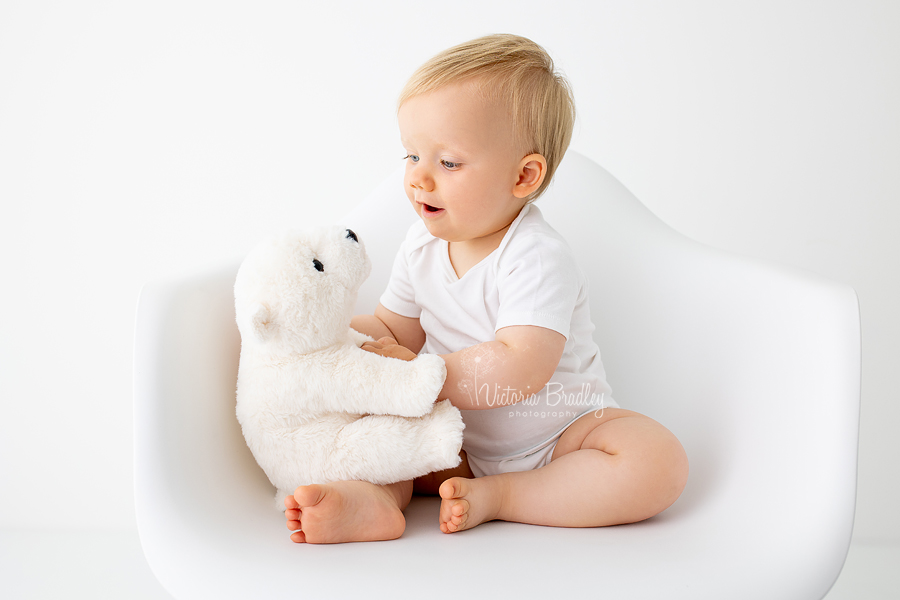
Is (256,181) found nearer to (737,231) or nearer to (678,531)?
(737,231)

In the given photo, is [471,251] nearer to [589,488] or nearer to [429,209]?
[429,209]

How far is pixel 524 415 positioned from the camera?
94 centimetres

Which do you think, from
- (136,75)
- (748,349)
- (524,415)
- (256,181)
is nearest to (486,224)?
(524,415)

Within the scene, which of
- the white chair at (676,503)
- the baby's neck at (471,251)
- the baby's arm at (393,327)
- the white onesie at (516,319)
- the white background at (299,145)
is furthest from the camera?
the white background at (299,145)

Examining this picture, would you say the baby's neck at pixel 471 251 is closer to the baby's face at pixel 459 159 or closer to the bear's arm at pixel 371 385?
the baby's face at pixel 459 159

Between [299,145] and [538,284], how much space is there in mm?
999

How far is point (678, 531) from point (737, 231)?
3.61 ft

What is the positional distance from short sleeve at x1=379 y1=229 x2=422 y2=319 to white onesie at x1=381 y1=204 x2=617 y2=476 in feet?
0.04

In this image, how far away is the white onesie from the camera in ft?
2.87

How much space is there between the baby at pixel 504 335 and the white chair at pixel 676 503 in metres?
0.04

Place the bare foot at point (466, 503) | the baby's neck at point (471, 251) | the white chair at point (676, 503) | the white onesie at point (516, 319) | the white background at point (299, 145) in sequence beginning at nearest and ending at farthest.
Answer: the white chair at point (676, 503) < the bare foot at point (466, 503) < the white onesie at point (516, 319) < the baby's neck at point (471, 251) < the white background at point (299, 145)

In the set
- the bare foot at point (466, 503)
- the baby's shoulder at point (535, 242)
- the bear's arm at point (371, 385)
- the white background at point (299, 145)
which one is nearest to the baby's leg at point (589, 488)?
the bare foot at point (466, 503)

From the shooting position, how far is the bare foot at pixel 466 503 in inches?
30.3

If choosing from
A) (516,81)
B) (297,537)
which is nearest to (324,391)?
(297,537)
